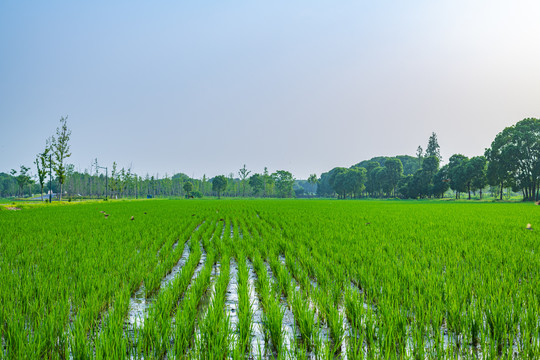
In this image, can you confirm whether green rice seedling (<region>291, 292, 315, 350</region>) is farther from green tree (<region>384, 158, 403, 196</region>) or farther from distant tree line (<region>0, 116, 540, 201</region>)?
green tree (<region>384, 158, 403, 196</region>)

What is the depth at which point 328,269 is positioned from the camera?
4.93m

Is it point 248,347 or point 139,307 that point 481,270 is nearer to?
point 248,347

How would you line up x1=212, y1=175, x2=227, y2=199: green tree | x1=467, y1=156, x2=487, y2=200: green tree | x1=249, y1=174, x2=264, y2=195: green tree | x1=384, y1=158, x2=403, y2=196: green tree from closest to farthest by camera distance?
x1=467, y1=156, x2=487, y2=200: green tree → x1=384, y1=158, x2=403, y2=196: green tree → x1=212, y1=175, x2=227, y2=199: green tree → x1=249, y1=174, x2=264, y2=195: green tree

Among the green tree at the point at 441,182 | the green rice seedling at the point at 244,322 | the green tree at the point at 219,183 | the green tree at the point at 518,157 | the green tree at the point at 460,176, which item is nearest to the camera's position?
the green rice seedling at the point at 244,322

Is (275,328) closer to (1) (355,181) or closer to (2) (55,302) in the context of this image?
(2) (55,302)

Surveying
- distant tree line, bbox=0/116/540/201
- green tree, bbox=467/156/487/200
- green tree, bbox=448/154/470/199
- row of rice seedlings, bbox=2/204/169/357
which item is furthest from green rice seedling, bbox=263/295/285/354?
green tree, bbox=448/154/470/199

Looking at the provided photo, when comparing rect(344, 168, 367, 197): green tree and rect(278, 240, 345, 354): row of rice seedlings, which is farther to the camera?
rect(344, 168, 367, 197): green tree

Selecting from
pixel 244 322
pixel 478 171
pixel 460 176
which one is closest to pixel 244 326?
pixel 244 322

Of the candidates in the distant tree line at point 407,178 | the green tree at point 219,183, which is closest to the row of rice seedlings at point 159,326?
the distant tree line at point 407,178

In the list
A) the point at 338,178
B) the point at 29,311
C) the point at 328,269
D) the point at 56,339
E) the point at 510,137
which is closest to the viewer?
the point at 56,339

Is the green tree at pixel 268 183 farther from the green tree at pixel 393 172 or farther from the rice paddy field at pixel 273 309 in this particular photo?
the rice paddy field at pixel 273 309

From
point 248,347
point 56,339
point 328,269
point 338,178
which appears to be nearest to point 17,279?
point 56,339

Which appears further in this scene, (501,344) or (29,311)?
(29,311)

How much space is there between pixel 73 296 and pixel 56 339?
3.53 feet
